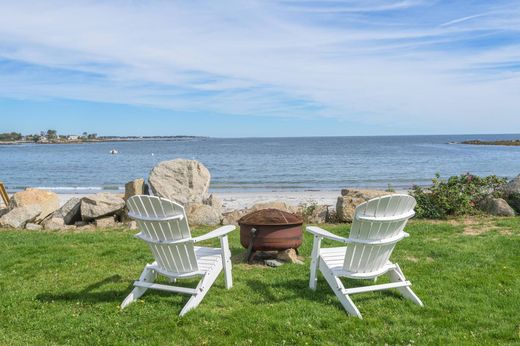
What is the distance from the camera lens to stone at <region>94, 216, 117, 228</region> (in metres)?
10.6

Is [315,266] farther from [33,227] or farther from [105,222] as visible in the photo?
[33,227]

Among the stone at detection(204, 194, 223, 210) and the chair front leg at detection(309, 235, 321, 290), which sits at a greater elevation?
the chair front leg at detection(309, 235, 321, 290)

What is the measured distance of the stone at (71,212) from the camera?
444 inches

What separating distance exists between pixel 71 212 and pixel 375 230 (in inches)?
335

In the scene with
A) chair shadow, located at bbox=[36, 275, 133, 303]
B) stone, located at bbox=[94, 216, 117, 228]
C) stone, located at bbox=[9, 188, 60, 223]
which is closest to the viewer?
chair shadow, located at bbox=[36, 275, 133, 303]

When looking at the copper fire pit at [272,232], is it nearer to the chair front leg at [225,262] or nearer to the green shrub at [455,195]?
the chair front leg at [225,262]

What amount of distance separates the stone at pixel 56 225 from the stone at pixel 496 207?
8.84 meters

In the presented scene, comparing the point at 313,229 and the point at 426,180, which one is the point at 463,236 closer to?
the point at 313,229

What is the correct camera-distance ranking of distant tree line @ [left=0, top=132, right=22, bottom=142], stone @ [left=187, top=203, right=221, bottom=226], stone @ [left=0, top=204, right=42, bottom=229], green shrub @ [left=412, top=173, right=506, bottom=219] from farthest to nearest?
1. distant tree line @ [left=0, top=132, right=22, bottom=142]
2. stone @ [left=0, top=204, right=42, bottom=229]
3. stone @ [left=187, top=203, right=221, bottom=226]
4. green shrub @ [left=412, top=173, right=506, bottom=219]

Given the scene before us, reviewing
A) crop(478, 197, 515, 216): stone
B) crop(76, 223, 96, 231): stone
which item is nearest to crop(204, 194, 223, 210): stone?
crop(76, 223, 96, 231): stone

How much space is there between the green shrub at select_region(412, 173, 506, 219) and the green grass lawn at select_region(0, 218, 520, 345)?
110 inches

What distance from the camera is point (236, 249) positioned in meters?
7.57

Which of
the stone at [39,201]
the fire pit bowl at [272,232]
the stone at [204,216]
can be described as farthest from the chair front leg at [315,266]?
the stone at [39,201]

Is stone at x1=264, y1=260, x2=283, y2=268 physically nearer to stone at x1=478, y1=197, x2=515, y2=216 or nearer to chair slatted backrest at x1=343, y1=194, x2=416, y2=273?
chair slatted backrest at x1=343, y1=194, x2=416, y2=273
